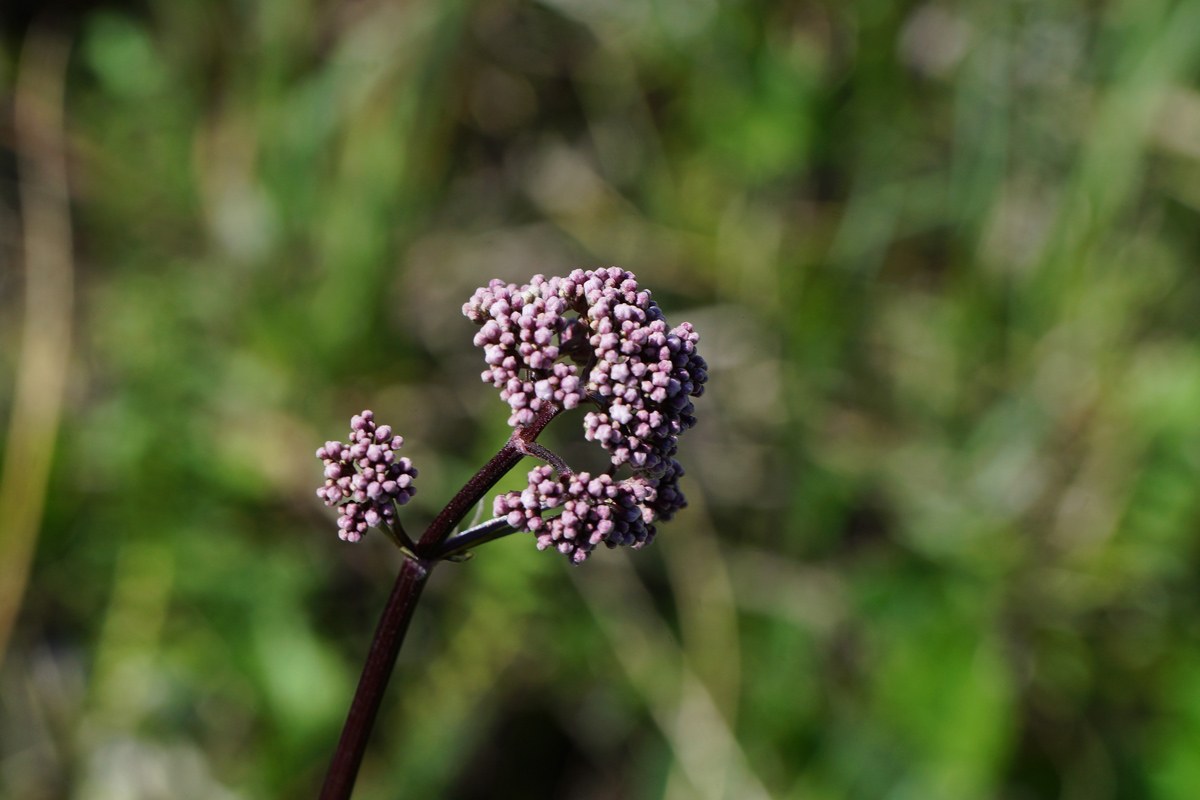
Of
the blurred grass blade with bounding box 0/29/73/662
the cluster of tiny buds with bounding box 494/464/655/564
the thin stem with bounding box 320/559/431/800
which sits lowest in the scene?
the thin stem with bounding box 320/559/431/800

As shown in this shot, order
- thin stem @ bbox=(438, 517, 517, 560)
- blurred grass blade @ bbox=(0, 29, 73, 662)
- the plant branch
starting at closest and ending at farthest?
the plant branch, thin stem @ bbox=(438, 517, 517, 560), blurred grass blade @ bbox=(0, 29, 73, 662)

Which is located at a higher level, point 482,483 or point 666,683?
point 666,683

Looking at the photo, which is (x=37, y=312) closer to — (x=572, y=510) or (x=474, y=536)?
(x=474, y=536)

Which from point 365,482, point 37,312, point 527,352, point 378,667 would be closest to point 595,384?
point 527,352

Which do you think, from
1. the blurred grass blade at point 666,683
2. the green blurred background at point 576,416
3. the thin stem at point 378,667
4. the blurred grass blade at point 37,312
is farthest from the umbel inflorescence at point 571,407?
the blurred grass blade at point 37,312

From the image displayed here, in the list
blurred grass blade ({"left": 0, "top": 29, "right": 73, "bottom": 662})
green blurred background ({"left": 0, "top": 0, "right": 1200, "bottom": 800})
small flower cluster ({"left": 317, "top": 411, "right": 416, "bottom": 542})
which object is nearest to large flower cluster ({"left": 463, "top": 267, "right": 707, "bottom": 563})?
small flower cluster ({"left": 317, "top": 411, "right": 416, "bottom": 542})

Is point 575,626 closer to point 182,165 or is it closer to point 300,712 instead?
point 300,712

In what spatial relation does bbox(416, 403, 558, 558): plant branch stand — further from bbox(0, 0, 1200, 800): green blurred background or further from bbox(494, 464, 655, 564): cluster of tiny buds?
bbox(0, 0, 1200, 800): green blurred background
